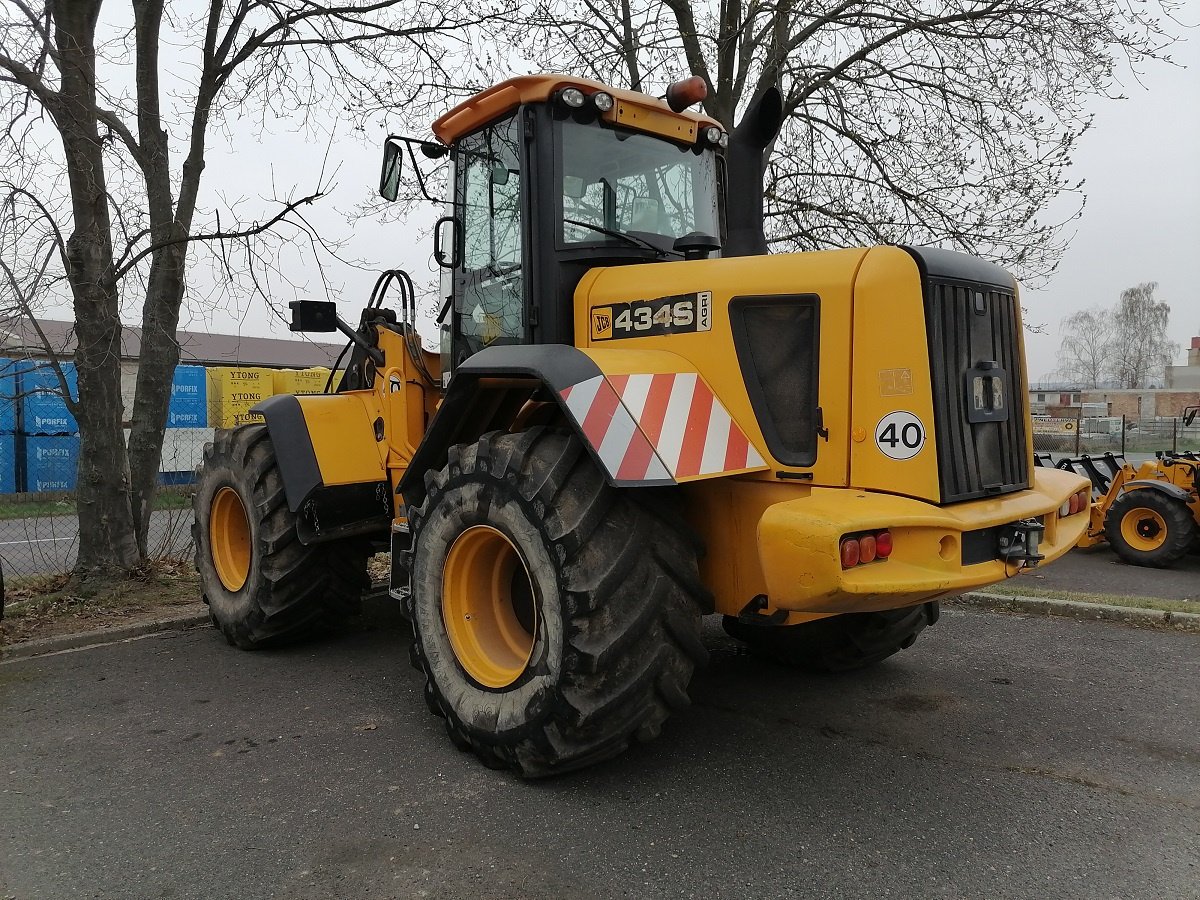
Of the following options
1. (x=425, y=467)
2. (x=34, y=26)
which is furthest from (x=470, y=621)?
(x=34, y=26)

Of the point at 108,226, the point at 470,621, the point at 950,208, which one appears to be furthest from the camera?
the point at 950,208

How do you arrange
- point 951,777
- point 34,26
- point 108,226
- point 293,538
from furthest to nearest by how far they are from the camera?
point 108,226 → point 34,26 → point 293,538 → point 951,777

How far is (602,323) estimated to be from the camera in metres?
4.03

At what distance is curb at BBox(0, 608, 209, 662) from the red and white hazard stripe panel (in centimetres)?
401

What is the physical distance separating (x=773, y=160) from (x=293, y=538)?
7.42m

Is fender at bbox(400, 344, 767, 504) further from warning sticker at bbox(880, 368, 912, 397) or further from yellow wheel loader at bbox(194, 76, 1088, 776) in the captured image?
warning sticker at bbox(880, 368, 912, 397)

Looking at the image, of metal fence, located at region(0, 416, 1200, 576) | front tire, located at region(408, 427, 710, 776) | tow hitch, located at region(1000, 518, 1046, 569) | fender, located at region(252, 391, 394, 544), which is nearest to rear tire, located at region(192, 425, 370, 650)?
fender, located at region(252, 391, 394, 544)

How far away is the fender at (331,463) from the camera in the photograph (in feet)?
16.7

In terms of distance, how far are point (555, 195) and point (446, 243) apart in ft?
2.88

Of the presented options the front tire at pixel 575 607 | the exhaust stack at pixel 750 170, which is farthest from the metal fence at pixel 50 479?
the exhaust stack at pixel 750 170

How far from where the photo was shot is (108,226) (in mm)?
6500

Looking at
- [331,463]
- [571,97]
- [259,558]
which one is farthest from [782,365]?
[259,558]

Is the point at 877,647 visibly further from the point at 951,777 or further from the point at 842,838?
the point at 842,838

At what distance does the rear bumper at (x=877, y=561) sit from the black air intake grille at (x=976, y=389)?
0.16 metres
